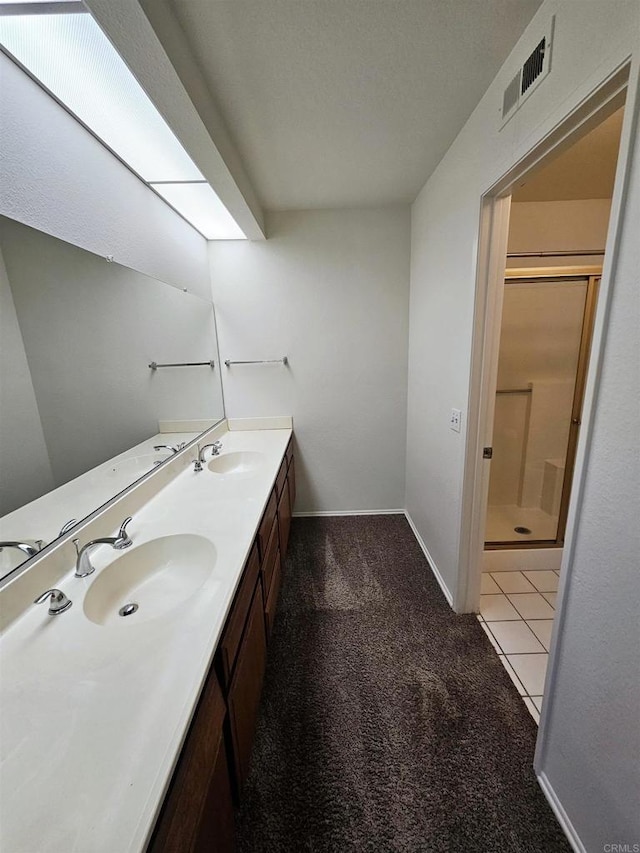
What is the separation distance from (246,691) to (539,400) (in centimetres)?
247

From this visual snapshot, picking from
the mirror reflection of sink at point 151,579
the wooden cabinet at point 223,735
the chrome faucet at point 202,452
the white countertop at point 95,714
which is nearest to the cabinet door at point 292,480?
the chrome faucet at point 202,452

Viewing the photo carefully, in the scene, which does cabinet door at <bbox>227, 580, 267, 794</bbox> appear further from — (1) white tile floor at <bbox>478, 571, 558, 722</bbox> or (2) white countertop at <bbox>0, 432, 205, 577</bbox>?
(1) white tile floor at <bbox>478, 571, 558, 722</bbox>

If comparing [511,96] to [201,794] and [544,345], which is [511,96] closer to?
[544,345]

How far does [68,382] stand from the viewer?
1.13 m

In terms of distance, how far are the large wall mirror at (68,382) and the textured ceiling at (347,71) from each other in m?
0.84

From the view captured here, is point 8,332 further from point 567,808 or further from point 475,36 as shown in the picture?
point 567,808

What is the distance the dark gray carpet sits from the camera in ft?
3.35

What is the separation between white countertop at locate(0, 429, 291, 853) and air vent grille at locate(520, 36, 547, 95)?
1.81m

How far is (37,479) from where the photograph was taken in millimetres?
1001

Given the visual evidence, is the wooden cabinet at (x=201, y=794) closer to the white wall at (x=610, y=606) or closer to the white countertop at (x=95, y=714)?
the white countertop at (x=95, y=714)

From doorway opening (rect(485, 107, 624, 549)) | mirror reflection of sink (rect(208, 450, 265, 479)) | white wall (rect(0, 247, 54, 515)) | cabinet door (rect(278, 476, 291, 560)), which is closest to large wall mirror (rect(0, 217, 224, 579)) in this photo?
white wall (rect(0, 247, 54, 515))

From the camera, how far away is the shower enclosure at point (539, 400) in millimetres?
2178

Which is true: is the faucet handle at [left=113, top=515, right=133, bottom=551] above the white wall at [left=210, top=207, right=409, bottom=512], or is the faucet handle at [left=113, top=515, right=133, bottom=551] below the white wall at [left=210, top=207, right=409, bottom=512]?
below

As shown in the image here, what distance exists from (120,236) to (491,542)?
2.86 m
